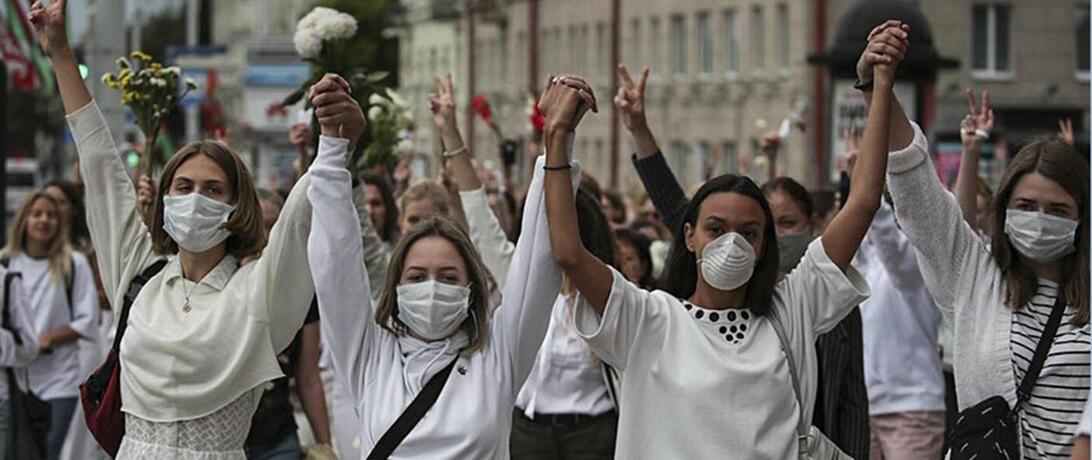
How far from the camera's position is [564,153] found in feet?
23.0

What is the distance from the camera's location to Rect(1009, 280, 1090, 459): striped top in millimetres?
7312

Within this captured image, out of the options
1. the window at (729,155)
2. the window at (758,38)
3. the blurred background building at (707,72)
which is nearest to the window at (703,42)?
the blurred background building at (707,72)

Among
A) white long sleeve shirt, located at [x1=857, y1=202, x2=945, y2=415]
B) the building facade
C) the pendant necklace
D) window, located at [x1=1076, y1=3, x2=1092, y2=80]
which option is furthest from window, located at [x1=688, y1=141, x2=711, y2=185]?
the pendant necklace

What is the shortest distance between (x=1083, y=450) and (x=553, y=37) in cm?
6401

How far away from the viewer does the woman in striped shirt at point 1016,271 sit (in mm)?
7359

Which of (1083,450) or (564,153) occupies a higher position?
(564,153)

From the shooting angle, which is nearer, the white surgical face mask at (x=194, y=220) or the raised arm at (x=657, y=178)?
the white surgical face mask at (x=194, y=220)

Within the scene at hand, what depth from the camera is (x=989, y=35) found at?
52.1 m

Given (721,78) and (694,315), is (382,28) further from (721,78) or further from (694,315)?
(694,315)

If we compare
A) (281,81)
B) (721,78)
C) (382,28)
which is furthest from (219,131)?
(382,28)

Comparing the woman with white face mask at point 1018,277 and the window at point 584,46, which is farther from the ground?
the window at point 584,46

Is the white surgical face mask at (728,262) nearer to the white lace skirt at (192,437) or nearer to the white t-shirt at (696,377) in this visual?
the white t-shirt at (696,377)

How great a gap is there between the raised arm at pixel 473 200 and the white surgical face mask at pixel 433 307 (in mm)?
2877

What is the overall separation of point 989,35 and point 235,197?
4494 centimetres
